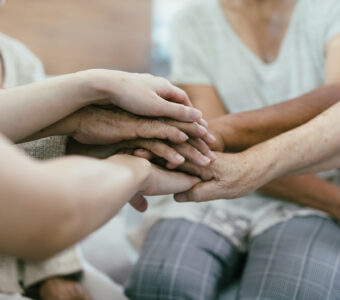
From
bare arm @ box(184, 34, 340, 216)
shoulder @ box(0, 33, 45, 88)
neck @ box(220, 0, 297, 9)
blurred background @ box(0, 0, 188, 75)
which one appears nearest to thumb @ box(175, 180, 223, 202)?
bare arm @ box(184, 34, 340, 216)

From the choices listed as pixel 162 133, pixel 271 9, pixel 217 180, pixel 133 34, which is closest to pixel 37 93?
pixel 162 133

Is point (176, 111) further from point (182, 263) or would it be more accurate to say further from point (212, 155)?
point (182, 263)

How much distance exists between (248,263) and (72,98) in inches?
22.1

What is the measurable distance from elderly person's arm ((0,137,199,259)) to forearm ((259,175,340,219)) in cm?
60

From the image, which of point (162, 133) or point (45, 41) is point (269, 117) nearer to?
point (162, 133)

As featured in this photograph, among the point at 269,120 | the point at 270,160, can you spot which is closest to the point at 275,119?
the point at 269,120

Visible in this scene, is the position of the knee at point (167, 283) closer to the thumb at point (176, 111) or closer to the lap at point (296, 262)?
the lap at point (296, 262)

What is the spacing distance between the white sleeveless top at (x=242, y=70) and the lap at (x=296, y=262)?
0.16 ft

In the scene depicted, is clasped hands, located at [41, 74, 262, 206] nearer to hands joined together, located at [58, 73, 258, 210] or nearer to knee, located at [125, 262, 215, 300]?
hands joined together, located at [58, 73, 258, 210]

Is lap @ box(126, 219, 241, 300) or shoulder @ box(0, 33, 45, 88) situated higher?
shoulder @ box(0, 33, 45, 88)

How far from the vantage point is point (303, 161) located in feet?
2.56

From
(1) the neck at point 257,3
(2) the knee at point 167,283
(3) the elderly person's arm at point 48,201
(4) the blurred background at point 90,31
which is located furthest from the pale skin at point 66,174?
(4) the blurred background at point 90,31

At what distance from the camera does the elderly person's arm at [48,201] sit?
41cm

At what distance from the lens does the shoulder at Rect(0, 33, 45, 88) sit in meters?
0.95
